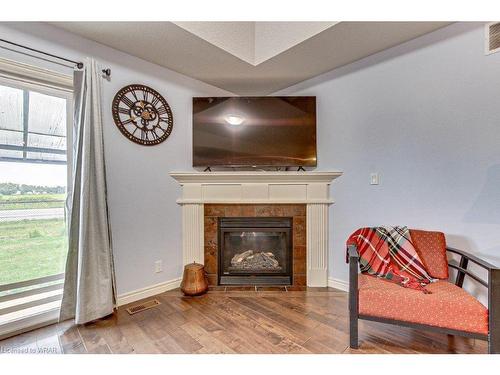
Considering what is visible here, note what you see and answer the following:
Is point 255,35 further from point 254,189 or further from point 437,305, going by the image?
point 437,305

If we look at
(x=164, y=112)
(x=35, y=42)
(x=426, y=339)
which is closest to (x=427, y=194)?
(x=426, y=339)

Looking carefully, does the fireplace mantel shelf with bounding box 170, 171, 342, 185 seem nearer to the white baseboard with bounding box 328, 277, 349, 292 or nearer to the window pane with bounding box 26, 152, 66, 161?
the window pane with bounding box 26, 152, 66, 161

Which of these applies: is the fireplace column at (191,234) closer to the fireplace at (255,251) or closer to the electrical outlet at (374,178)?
the fireplace at (255,251)

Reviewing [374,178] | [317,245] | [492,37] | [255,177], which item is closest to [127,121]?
[255,177]

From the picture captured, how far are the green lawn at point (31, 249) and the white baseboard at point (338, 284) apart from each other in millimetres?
2545

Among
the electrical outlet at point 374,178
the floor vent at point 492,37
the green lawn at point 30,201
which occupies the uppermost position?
the floor vent at point 492,37

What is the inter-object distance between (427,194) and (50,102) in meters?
3.19

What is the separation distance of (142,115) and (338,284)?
2.66 metres

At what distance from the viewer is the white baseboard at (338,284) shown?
232 cm

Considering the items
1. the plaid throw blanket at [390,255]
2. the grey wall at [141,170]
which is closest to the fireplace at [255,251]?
the grey wall at [141,170]

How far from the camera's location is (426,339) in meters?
1.52
